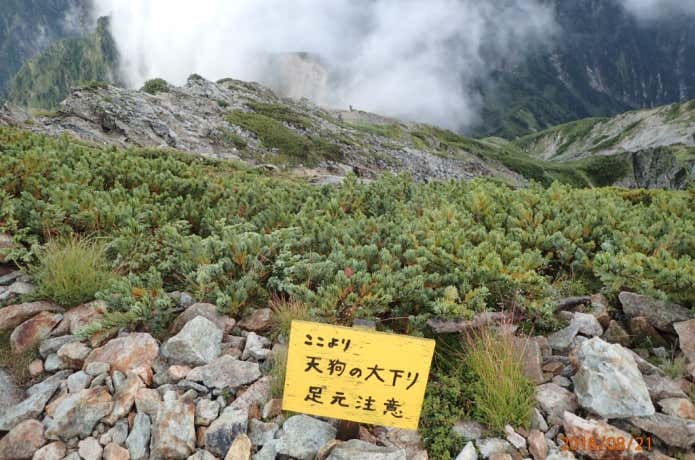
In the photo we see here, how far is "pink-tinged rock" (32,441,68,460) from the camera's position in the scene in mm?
3348

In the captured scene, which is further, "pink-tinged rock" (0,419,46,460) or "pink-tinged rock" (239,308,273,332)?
"pink-tinged rock" (239,308,273,332)

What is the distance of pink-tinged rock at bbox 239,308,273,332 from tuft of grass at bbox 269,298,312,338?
7cm

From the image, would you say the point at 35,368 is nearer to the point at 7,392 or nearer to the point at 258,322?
the point at 7,392

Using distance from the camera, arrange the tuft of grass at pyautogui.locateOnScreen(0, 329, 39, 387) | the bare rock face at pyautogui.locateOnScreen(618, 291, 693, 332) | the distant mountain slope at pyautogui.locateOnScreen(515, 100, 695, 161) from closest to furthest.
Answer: the tuft of grass at pyautogui.locateOnScreen(0, 329, 39, 387) → the bare rock face at pyautogui.locateOnScreen(618, 291, 693, 332) → the distant mountain slope at pyautogui.locateOnScreen(515, 100, 695, 161)

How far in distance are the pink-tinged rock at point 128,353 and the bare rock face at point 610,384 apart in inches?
163

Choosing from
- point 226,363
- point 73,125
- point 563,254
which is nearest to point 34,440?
point 226,363

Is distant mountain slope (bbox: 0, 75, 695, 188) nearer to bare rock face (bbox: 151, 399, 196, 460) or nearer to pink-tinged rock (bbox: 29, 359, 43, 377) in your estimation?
pink-tinged rock (bbox: 29, 359, 43, 377)

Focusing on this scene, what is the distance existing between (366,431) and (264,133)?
43.4m

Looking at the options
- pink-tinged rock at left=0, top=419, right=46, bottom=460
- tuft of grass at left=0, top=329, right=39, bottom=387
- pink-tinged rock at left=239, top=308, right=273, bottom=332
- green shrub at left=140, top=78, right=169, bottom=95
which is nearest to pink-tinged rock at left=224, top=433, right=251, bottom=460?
pink-tinged rock at left=239, top=308, right=273, bottom=332

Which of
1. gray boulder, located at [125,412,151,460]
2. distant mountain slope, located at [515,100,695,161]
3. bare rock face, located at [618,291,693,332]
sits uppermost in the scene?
distant mountain slope, located at [515,100,695,161]

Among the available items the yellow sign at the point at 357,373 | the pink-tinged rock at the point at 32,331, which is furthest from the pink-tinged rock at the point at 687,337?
the pink-tinged rock at the point at 32,331

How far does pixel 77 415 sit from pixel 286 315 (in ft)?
6.80

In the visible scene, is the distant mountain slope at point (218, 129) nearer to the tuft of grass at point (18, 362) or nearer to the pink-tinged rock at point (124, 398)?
the tuft of grass at point (18, 362)

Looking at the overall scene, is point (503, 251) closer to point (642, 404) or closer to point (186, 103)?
point (642, 404)
